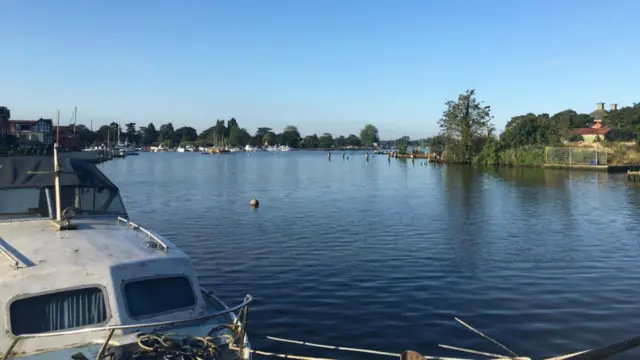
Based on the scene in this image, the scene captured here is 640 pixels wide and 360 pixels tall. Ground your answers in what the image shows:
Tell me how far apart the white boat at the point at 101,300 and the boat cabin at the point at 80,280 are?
14mm

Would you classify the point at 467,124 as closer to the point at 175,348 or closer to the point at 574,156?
the point at 574,156

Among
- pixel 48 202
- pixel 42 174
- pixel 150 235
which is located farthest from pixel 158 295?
pixel 42 174

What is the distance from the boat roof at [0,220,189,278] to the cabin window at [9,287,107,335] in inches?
12.2

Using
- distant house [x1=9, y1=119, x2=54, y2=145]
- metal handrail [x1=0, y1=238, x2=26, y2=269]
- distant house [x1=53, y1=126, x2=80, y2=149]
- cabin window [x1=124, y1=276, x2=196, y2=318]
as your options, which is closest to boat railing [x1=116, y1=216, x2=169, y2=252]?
cabin window [x1=124, y1=276, x2=196, y2=318]

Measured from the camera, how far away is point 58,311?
25.8ft

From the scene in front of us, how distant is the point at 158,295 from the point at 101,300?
87 centimetres

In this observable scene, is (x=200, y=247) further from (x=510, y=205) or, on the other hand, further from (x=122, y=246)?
(x=510, y=205)

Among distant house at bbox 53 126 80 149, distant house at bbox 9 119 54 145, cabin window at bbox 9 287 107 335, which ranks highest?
distant house at bbox 9 119 54 145

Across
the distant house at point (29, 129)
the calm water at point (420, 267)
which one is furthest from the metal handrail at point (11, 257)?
the distant house at point (29, 129)

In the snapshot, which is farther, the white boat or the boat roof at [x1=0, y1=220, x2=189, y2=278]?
the boat roof at [x1=0, y1=220, x2=189, y2=278]

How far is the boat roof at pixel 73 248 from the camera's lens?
26.9 ft

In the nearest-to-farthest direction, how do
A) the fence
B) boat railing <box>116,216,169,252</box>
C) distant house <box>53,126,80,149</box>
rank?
boat railing <box>116,216,169,252</box>
distant house <box>53,126,80,149</box>
the fence

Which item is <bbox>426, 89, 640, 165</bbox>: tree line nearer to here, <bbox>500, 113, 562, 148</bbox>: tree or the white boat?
<bbox>500, 113, 562, 148</bbox>: tree

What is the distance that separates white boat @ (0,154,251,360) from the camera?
749cm
